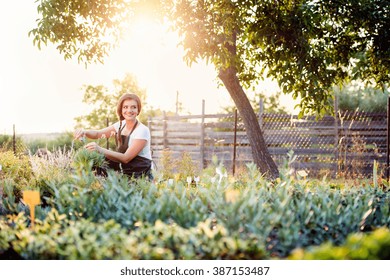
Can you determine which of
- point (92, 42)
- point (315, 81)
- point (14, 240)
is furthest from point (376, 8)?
point (14, 240)

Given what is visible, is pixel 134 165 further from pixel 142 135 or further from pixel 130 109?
pixel 130 109

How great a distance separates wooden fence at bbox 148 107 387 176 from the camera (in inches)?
470

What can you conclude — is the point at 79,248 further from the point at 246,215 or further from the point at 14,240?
the point at 246,215

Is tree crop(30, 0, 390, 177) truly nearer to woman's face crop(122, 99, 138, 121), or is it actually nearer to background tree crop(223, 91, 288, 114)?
woman's face crop(122, 99, 138, 121)

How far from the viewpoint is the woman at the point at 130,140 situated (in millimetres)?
4613

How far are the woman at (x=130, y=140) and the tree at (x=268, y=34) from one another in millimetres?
1815

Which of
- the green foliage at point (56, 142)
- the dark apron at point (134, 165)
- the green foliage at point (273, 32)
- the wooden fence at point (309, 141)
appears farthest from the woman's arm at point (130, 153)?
the green foliage at point (56, 142)

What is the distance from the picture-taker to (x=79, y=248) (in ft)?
6.98

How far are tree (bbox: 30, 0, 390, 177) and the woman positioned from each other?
5.96ft

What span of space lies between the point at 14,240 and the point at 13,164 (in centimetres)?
535

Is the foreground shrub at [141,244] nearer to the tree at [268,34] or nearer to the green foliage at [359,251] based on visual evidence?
the green foliage at [359,251]

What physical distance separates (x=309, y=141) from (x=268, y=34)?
6.48 m
